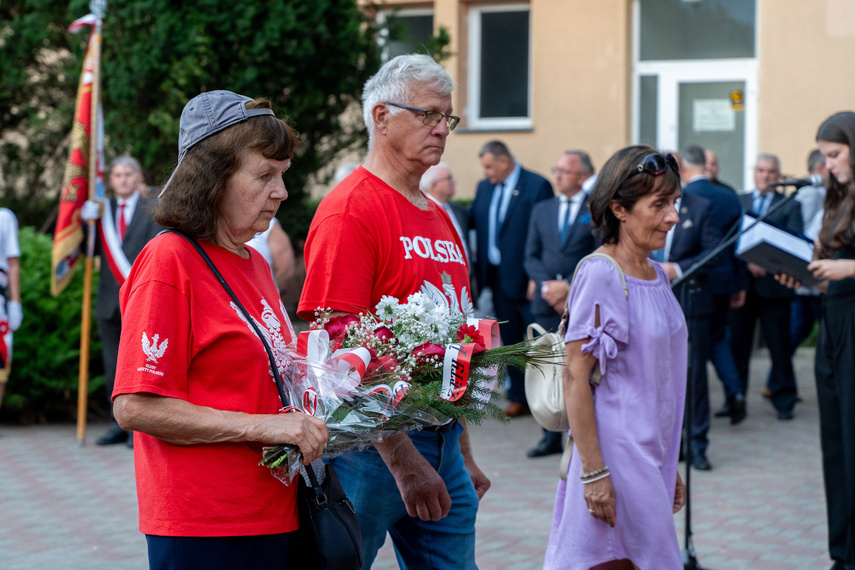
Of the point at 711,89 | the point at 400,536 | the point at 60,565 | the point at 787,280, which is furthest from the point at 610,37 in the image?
the point at 400,536

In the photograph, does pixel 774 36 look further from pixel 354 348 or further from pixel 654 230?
pixel 354 348

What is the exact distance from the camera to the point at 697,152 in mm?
9148

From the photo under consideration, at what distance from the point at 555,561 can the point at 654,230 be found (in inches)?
47.9

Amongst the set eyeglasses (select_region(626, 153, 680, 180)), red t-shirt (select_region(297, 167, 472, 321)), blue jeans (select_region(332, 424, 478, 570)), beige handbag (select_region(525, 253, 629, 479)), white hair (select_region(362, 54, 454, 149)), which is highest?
white hair (select_region(362, 54, 454, 149))

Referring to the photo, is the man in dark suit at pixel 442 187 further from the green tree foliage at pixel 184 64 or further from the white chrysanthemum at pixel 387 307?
the white chrysanthemum at pixel 387 307

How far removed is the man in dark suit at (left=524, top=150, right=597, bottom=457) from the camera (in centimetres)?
818

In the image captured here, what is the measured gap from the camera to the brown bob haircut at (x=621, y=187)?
3543 mm

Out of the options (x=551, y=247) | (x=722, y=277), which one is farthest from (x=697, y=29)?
(x=551, y=247)

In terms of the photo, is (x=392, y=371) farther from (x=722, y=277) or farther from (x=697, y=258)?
(x=722, y=277)

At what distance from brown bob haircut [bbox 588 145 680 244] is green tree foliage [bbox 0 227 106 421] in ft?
20.8

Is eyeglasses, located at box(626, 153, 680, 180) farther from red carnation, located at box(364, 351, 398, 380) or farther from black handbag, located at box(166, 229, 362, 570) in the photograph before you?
black handbag, located at box(166, 229, 362, 570)

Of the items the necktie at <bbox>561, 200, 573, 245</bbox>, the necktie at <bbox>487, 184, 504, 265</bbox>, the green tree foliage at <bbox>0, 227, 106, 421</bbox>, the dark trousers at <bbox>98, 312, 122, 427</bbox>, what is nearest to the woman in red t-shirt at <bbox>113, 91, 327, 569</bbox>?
the necktie at <bbox>561, 200, 573, 245</bbox>

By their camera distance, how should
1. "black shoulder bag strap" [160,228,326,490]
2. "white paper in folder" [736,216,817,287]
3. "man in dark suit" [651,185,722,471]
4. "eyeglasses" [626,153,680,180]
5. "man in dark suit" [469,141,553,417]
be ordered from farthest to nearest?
"man in dark suit" [469,141,553,417]
"man in dark suit" [651,185,722,471]
"white paper in folder" [736,216,817,287]
"eyeglasses" [626,153,680,180]
"black shoulder bag strap" [160,228,326,490]

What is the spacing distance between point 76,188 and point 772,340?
6677 mm
